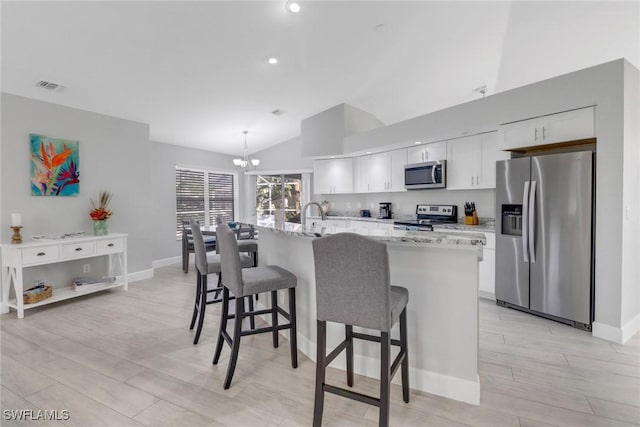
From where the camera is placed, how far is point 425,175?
15.2 feet

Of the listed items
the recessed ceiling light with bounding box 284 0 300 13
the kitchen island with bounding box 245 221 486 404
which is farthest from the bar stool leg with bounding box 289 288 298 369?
the recessed ceiling light with bounding box 284 0 300 13

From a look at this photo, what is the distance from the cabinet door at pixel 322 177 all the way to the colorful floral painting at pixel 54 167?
387 centimetres

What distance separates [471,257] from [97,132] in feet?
16.4

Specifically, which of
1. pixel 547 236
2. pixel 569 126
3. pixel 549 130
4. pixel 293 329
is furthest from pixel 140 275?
pixel 569 126

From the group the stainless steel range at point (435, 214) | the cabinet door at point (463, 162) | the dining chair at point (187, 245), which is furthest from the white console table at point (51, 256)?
the cabinet door at point (463, 162)

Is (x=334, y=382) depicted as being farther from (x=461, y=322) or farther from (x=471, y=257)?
(x=471, y=257)

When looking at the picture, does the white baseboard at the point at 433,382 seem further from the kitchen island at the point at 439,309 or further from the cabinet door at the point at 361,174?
the cabinet door at the point at 361,174

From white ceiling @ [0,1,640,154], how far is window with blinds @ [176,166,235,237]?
182 centimetres

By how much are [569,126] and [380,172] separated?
2789 mm

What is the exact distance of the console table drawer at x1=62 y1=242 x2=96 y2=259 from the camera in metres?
3.68

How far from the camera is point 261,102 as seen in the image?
474 centimetres

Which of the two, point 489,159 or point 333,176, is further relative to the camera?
point 333,176

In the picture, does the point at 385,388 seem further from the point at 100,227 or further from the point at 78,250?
the point at 100,227

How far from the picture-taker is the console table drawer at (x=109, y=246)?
13.2 ft
